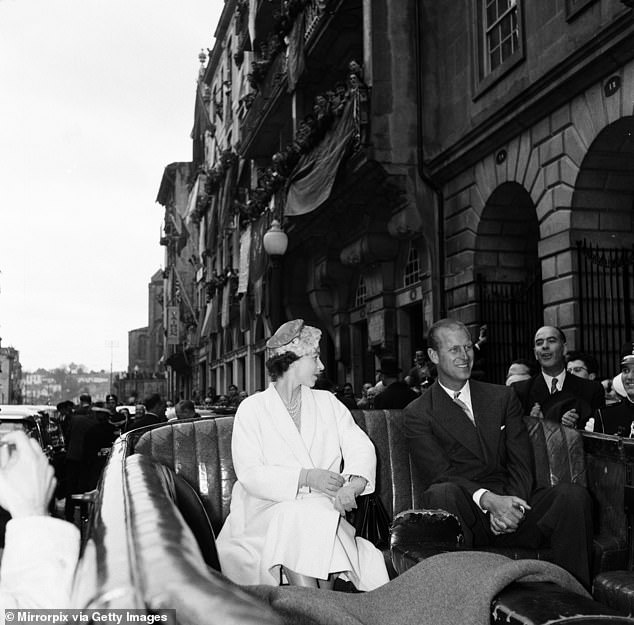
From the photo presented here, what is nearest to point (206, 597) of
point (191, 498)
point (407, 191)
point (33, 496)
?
point (33, 496)

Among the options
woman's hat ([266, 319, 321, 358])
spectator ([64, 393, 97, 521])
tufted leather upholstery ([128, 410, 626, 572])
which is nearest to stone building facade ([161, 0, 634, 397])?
spectator ([64, 393, 97, 521])

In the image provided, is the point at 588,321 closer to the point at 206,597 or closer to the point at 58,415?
the point at 206,597

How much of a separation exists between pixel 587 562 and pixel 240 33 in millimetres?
32095

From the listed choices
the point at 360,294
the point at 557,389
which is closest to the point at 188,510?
the point at 557,389

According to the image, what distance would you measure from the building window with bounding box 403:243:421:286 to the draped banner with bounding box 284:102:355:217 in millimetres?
2237

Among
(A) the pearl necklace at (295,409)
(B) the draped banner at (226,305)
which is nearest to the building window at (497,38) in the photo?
(A) the pearl necklace at (295,409)

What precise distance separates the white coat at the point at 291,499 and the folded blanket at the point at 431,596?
207cm

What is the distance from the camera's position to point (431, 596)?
183 cm

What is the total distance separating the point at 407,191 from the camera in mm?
14383

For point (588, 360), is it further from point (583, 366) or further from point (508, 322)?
point (508, 322)

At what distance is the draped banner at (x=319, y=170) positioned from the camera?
14789mm

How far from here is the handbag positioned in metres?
4.81

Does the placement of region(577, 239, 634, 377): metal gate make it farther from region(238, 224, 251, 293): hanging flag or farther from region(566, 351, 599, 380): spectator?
region(238, 224, 251, 293): hanging flag

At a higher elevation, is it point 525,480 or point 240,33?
point 240,33
